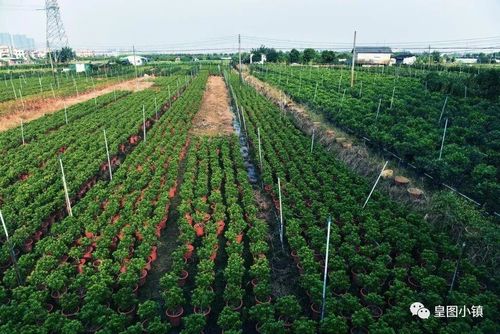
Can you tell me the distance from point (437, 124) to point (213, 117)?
18095 mm

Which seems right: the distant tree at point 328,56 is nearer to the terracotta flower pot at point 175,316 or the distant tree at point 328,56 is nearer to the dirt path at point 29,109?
the dirt path at point 29,109

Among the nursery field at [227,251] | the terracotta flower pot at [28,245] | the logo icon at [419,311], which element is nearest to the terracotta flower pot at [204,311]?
the nursery field at [227,251]

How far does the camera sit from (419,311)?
8.02m

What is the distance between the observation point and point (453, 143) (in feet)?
57.7

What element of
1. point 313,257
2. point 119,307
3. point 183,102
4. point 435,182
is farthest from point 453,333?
point 183,102

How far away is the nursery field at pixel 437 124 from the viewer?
14.6 m

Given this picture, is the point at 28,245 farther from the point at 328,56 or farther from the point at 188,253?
the point at 328,56

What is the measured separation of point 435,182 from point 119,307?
13371 millimetres

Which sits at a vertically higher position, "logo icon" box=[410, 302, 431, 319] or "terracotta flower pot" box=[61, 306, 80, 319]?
"logo icon" box=[410, 302, 431, 319]

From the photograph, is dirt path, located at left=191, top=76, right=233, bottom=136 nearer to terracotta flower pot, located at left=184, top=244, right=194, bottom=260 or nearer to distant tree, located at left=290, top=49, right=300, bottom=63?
terracotta flower pot, located at left=184, top=244, right=194, bottom=260

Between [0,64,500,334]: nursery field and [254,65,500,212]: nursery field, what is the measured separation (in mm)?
341

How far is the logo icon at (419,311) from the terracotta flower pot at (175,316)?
5.36 m

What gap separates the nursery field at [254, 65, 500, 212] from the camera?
14.6 metres

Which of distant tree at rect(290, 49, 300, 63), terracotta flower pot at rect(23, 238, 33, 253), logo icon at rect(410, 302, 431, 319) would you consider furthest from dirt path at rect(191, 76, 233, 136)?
distant tree at rect(290, 49, 300, 63)
